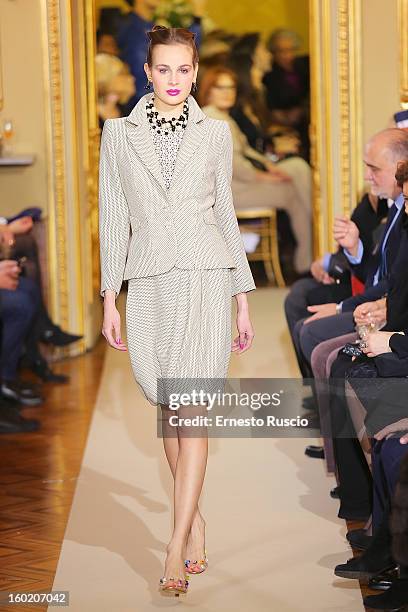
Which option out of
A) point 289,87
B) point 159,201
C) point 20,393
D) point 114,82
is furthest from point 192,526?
point 289,87

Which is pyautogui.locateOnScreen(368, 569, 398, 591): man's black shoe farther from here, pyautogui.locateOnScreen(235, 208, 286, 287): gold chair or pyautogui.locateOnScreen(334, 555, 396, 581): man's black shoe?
pyautogui.locateOnScreen(235, 208, 286, 287): gold chair

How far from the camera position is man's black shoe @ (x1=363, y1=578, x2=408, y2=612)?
3576mm

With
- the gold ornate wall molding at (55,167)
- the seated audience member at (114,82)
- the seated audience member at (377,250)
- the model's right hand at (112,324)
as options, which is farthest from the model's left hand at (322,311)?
the seated audience member at (114,82)

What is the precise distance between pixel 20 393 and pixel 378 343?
10.5 ft

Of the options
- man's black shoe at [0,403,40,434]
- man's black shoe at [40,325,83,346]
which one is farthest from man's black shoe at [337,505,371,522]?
man's black shoe at [40,325,83,346]

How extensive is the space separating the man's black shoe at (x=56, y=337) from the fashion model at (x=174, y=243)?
12.5ft

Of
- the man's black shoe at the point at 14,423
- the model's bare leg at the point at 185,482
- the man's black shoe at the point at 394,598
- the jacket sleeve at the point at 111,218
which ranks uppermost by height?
the jacket sleeve at the point at 111,218

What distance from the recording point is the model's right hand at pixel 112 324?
389 cm

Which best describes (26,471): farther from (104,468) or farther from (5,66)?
(5,66)

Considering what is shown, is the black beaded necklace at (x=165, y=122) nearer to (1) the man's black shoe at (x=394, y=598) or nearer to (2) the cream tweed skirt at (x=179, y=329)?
(2) the cream tweed skirt at (x=179, y=329)

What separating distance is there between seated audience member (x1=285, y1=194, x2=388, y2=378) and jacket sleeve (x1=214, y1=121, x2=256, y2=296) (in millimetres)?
2009

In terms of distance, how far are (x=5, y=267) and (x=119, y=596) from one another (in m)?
2.77

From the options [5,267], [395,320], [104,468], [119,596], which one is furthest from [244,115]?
[119,596]

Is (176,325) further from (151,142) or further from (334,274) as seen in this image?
(334,274)
